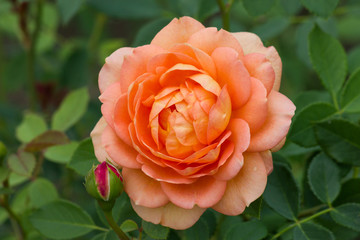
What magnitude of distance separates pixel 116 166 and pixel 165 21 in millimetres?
420

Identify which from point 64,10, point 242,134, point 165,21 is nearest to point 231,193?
point 242,134

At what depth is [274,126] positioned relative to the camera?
0.61 meters

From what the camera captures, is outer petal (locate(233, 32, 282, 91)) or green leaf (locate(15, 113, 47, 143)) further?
green leaf (locate(15, 113, 47, 143))

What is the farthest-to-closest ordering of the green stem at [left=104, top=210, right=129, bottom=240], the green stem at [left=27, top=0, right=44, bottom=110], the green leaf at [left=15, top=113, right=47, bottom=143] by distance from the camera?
the green stem at [left=27, top=0, right=44, bottom=110] < the green leaf at [left=15, top=113, right=47, bottom=143] < the green stem at [left=104, top=210, right=129, bottom=240]

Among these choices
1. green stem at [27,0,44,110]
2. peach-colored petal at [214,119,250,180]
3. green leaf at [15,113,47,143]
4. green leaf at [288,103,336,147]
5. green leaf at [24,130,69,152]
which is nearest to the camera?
peach-colored petal at [214,119,250,180]

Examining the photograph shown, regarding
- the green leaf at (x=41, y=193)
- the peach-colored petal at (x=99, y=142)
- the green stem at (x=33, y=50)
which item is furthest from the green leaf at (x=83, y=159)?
the green stem at (x=33, y=50)

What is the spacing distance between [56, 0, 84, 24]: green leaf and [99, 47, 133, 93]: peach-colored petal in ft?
1.21

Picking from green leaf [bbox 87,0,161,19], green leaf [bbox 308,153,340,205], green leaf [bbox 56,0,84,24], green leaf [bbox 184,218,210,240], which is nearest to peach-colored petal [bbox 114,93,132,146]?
green leaf [bbox 184,218,210,240]

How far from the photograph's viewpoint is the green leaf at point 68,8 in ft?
3.30

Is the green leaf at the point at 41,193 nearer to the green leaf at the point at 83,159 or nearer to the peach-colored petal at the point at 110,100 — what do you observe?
the green leaf at the point at 83,159

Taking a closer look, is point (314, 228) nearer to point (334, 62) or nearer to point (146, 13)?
point (334, 62)

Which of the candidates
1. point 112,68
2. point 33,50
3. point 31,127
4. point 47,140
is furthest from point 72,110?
point 112,68

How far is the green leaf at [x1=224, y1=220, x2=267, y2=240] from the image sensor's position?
0.74m

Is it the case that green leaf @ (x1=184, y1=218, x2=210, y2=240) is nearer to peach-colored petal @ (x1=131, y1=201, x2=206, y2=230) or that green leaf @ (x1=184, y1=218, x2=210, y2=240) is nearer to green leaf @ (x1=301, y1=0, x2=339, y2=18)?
peach-colored petal @ (x1=131, y1=201, x2=206, y2=230)
